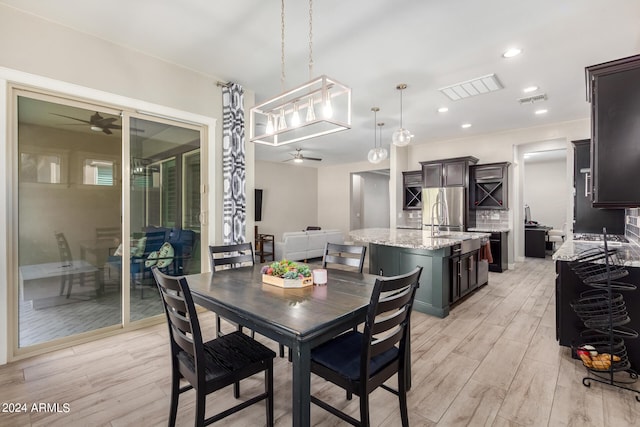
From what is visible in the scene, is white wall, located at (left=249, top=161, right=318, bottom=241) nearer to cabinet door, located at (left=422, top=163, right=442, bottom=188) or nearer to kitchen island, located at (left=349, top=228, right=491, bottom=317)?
cabinet door, located at (left=422, top=163, right=442, bottom=188)

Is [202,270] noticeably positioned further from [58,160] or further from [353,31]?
[353,31]

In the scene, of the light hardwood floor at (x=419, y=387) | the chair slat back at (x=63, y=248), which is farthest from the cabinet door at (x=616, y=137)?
the chair slat back at (x=63, y=248)

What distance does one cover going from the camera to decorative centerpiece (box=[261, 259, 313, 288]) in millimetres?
1963

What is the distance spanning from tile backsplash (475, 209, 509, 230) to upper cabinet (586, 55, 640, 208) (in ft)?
14.4

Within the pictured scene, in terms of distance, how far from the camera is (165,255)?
11.6ft

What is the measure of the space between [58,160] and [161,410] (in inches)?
94.1

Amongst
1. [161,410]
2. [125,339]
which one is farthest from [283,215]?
[161,410]

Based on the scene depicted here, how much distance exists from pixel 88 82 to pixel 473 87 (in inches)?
172

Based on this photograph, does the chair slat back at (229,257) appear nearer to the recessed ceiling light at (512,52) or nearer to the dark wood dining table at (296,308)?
the dark wood dining table at (296,308)

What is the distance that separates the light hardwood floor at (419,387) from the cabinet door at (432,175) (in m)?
3.90

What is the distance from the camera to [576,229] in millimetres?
4492

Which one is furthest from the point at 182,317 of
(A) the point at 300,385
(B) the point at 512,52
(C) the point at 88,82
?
(B) the point at 512,52

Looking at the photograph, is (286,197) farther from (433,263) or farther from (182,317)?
(182,317)

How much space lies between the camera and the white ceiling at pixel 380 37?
243 centimetres
